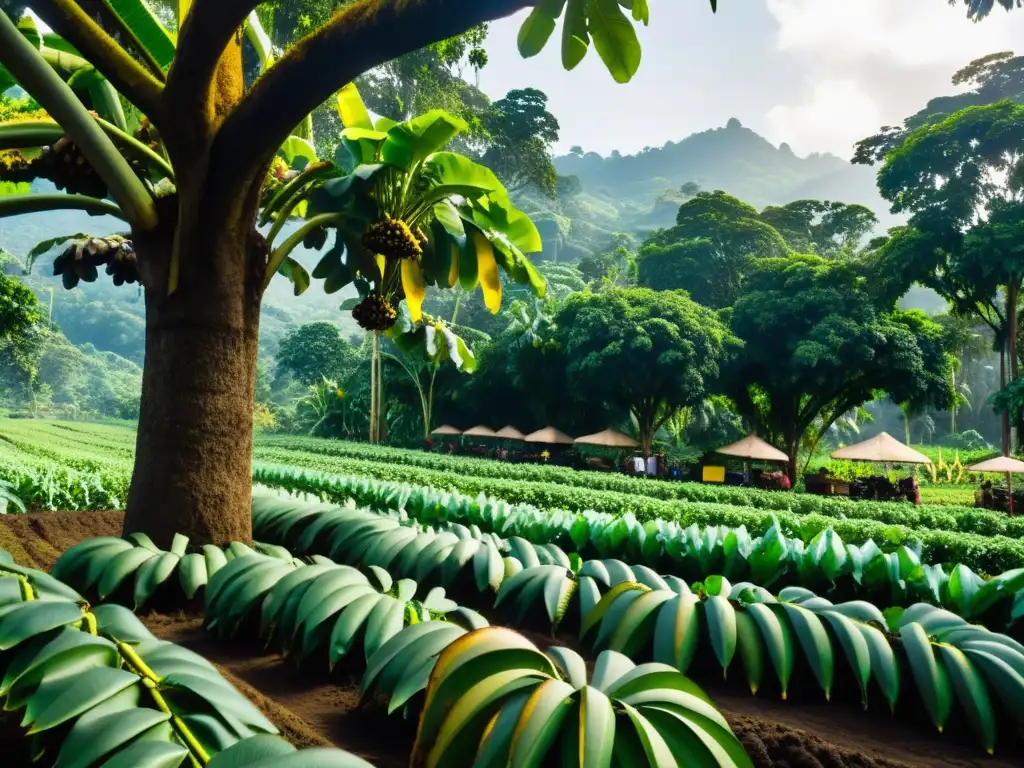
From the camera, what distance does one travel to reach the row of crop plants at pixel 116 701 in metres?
1.09

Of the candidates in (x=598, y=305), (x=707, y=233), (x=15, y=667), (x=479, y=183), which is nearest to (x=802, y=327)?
(x=598, y=305)

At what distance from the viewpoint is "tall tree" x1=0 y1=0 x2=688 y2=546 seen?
9.01 feet

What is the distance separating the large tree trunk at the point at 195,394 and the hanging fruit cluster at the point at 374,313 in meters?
0.89

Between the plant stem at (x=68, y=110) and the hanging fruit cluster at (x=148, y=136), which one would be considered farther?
the hanging fruit cluster at (x=148, y=136)

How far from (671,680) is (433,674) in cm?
48

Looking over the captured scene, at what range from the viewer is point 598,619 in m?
2.28

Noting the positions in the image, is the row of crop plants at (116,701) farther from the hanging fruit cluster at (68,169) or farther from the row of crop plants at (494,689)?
the hanging fruit cluster at (68,169)

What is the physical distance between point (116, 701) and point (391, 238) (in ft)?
9.23

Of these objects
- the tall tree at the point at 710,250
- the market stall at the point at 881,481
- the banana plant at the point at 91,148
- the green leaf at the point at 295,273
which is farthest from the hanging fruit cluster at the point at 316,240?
the tall tree at the point at 710,250

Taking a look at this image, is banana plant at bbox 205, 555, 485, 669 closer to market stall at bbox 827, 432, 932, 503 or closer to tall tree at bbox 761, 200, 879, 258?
market stall at bbox 827, 432, 932, 503

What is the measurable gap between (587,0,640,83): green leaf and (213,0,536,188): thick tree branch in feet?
1.13

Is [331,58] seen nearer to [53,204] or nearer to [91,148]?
[91,148]

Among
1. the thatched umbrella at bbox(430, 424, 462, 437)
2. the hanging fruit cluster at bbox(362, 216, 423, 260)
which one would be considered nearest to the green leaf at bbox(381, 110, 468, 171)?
the hanging fruit cluster at bbox(362, 216, 423, 260)

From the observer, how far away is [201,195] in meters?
3.22
